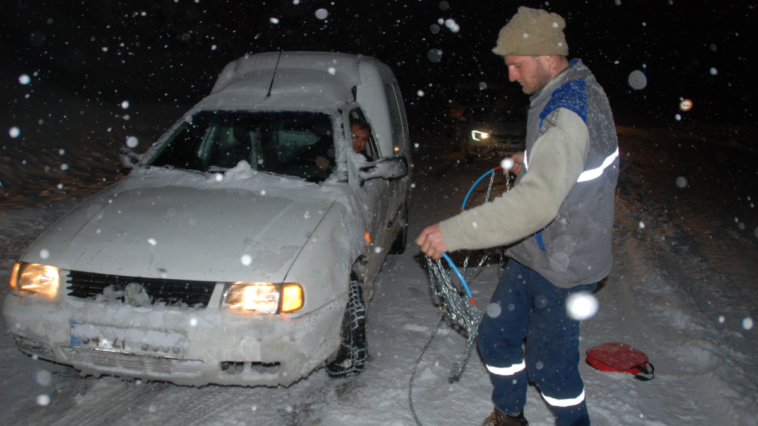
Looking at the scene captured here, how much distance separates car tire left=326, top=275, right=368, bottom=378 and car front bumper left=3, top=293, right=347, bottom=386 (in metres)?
0.30

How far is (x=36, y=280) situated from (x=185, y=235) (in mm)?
798

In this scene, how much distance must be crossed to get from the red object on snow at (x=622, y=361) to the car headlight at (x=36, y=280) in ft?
10.6

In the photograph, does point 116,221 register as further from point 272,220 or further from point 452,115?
point 452,115

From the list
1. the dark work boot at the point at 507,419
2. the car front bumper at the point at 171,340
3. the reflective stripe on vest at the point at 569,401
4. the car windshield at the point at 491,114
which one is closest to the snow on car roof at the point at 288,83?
the car front bumper at the point at 171,340

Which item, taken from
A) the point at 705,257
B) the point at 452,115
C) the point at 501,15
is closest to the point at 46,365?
the point at 705,257

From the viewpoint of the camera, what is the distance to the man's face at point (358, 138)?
399cm

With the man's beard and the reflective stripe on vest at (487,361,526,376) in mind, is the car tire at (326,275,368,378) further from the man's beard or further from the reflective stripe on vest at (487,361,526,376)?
the man's beard

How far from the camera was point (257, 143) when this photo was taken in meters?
3.75

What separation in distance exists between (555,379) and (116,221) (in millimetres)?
2531

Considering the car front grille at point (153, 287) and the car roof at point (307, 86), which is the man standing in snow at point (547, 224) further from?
the car roof at point (307, 86)

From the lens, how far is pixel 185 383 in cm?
242

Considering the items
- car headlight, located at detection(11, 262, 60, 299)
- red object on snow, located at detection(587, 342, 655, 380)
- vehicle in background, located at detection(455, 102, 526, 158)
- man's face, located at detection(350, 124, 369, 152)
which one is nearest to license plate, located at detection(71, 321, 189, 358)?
car headlight, located at detection(11, 262, 60, 299)

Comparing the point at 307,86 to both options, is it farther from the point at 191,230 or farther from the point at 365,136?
the point at 191,230

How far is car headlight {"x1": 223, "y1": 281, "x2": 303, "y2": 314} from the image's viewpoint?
242 cm
